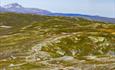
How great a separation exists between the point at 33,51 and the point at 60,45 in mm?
11134

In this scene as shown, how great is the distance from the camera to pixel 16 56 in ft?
313

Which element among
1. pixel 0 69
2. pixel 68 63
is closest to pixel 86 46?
pixel 68 63

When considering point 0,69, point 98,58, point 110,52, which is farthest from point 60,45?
point 0,69

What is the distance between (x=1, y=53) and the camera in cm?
10531

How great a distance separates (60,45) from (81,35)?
1495 centimetres

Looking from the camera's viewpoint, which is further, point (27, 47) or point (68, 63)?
point (27, 47)

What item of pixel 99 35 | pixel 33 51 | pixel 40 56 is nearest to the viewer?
pixel 40 56

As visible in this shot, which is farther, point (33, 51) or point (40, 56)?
point (33, 51)

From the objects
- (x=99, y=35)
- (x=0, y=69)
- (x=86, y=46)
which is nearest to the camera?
(x=0, y=69)

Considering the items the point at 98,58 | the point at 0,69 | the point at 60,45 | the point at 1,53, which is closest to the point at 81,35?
the point at 60,45

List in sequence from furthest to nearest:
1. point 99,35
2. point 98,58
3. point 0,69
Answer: point 99,35 < point 98,58 < point 0,69

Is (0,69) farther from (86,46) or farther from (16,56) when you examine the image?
(86,46)

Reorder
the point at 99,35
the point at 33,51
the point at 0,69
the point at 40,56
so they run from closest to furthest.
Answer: the point at 0,69
the point at 40,56
the point at 33,51
the point at 99,35

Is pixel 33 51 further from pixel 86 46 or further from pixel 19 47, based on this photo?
pixel 86 46
